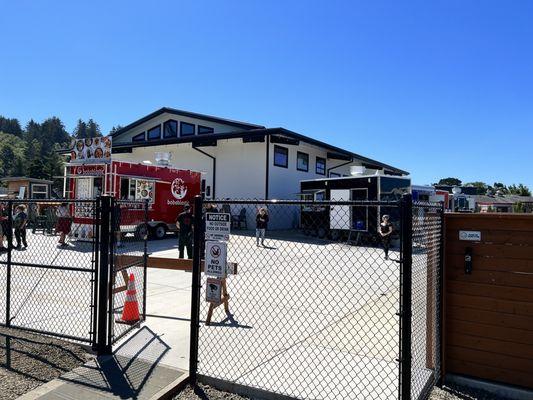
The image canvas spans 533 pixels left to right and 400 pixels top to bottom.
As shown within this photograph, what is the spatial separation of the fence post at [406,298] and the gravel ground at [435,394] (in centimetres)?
72

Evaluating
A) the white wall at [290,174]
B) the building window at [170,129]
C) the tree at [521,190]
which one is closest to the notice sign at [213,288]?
the white wall at [290,174]

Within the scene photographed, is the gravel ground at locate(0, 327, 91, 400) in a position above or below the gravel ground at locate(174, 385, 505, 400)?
above

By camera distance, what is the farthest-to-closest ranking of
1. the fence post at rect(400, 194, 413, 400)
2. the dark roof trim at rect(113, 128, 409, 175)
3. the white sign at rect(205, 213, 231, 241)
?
the dark roof trim at rect(113, 128, 409, 175) → the white sign at rect(205, 213, 231, 241) → the fence post at rect(400, 194, 413, 400)

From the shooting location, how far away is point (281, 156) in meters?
26.0

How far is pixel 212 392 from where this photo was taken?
3.99m

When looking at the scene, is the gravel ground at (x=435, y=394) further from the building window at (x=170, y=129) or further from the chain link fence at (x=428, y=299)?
the building window at (x=170, y=129)

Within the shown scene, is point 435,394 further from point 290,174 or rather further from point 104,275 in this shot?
point 290,174

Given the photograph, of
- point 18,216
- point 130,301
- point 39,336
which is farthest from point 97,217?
point 18,216

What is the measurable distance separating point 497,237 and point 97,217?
405 centimetres

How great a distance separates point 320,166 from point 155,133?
11938mm

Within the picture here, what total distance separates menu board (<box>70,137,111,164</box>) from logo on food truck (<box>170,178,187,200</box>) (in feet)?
11.2

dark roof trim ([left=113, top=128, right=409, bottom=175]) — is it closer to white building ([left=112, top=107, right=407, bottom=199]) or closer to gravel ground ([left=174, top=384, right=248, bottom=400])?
white building ([left=112, top=107, right=407, bottom=199])

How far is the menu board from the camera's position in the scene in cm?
1645

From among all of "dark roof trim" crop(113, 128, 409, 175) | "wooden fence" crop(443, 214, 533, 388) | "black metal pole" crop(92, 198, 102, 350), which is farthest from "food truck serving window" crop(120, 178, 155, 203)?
"wooden fence" crop(443, 214, 533, 388)
